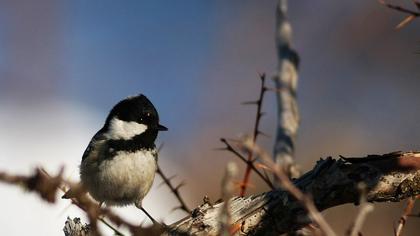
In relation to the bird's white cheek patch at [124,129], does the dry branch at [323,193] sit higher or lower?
Result: lower

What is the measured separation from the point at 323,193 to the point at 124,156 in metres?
1.69

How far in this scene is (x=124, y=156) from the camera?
3955 mm

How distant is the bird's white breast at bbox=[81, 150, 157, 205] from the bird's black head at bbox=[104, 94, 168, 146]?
156 mm

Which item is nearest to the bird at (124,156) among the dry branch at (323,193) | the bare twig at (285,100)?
the bare twig at (285,100)

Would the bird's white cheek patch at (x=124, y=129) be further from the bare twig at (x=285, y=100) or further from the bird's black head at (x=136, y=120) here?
the bare twig at (x=285, y=100)

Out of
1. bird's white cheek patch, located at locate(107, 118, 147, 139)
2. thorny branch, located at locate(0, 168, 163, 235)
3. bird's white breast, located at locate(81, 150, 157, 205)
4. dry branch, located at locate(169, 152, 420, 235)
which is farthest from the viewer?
bird's white cheek patch, located at locate(107, 118, 147, 139)

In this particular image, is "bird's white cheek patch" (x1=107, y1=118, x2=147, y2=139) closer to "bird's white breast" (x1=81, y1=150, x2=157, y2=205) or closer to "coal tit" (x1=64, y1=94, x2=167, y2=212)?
"coal tit" (x1=64, y1=94, x2=167, y2=212)

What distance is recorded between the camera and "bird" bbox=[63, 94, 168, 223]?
12.9 ft

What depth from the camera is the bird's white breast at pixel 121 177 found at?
3904 mm

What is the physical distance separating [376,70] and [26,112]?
5491mm

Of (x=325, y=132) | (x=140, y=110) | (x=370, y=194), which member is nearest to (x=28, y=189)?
(x=370, y=194)

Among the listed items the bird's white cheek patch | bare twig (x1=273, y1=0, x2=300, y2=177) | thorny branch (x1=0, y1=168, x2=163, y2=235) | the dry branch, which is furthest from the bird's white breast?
thorny branch (x1=0, y1=168, x2=163, y2=235)

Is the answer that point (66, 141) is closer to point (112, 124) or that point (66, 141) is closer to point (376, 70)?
point (376, 70)

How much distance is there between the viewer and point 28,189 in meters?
1.30
